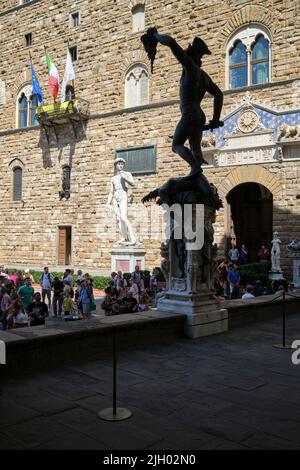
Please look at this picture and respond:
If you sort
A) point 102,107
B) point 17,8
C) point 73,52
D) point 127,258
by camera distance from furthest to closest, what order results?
point 17,8 → point 73,52 → point 102,107 → point 127,258

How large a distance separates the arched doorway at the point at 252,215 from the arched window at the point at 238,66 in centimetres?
403

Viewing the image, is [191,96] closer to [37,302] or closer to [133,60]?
[37,302]

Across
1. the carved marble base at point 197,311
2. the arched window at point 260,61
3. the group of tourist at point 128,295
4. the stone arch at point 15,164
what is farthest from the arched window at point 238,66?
the stone arch at point 15,164

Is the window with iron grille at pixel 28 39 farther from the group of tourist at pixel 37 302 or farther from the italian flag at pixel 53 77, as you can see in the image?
the group of tourist at pixel 37 302

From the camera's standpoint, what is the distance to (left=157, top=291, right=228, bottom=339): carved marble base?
6.16 metres

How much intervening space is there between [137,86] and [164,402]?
58.0 ft

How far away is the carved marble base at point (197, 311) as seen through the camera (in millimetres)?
6156

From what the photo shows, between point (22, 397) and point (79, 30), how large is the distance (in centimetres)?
2106

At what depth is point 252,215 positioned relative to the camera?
18.4m

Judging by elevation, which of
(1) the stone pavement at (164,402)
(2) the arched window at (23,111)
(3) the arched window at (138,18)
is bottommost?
(1) the stone pavement at (164,402)

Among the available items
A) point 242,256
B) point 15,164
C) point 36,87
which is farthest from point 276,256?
point 15,164

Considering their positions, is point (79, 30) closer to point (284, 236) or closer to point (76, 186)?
point (76, 186)

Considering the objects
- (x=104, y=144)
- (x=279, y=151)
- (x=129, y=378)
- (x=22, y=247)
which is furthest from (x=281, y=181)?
(x=22, y=247)

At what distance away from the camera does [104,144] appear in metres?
20.2
